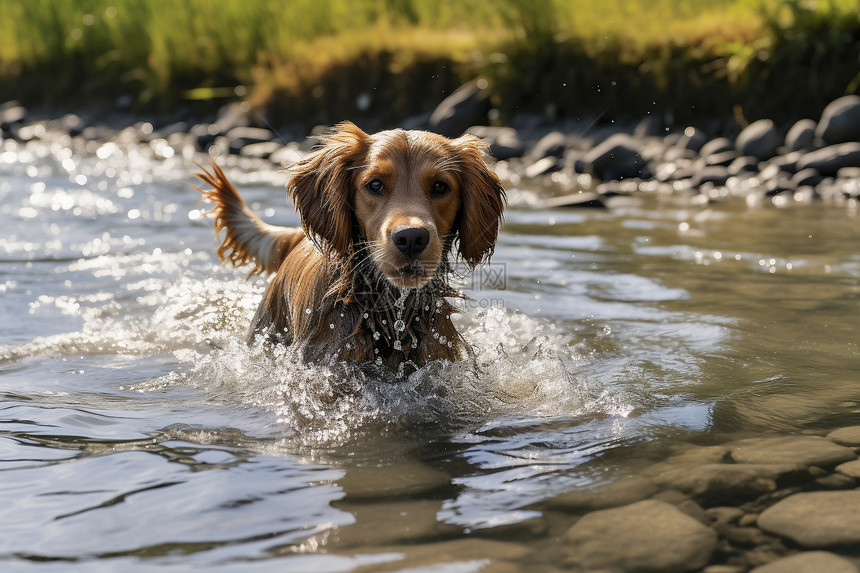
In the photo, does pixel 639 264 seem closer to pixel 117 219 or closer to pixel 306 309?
pixel 306 309

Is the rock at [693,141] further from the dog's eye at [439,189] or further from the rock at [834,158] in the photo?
the dog's eye at [439,189]

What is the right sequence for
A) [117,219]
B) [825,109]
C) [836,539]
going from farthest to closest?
[825,109] → [117,219] → [836,539]

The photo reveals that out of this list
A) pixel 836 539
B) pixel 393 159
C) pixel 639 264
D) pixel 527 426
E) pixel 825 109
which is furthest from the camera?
pixel 825 109

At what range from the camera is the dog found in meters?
4.18

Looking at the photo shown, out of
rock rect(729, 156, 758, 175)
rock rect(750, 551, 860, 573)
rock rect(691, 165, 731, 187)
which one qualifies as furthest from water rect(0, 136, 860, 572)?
rock rect(729, 156, 758, 175)

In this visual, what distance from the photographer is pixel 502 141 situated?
472 inches

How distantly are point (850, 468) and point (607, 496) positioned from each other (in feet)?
2.69

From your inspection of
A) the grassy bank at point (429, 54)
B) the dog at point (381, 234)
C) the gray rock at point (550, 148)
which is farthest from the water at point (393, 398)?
the grassy bank at point (429, 54)

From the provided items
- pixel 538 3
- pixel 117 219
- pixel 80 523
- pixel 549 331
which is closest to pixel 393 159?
pixel 549 331

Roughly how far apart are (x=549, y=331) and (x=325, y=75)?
10.1 metres

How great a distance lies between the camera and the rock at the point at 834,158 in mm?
9570

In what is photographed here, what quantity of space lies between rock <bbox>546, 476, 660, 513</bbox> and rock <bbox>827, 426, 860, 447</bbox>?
0.79 metres

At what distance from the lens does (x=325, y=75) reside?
47.9 ft

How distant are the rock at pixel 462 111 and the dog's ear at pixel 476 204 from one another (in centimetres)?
782
